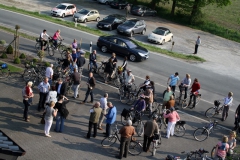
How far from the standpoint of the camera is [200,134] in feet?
55.2

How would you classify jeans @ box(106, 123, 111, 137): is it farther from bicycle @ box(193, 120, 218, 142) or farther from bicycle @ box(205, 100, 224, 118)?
bicycle @ box(205, 100, 224, 118)

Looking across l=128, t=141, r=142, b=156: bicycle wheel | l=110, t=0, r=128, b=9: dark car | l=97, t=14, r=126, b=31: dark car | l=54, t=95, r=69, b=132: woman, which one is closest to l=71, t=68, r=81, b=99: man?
l=54, t=95, r=69, b=132: woman

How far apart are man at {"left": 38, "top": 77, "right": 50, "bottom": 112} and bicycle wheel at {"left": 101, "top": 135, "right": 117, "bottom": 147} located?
3.64m

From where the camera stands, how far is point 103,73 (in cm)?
2262

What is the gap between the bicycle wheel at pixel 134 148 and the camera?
14734 millimetres

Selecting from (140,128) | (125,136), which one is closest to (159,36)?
(140,128)

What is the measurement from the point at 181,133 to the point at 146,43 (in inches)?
754

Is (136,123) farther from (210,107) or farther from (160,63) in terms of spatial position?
(160,63)

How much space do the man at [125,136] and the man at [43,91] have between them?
4482 mm

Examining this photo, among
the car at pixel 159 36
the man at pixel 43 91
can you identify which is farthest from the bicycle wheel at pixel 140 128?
the car at pixel 159 36

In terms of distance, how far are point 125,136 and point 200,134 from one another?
458 centimetres

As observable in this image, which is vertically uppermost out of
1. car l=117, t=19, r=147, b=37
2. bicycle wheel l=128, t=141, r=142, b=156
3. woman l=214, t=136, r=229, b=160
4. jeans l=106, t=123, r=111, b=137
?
car l=117, t=19, r=147, b=37

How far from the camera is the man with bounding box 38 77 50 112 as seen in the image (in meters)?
16.4

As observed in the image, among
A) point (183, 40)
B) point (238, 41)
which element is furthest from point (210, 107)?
point (238, 41)
